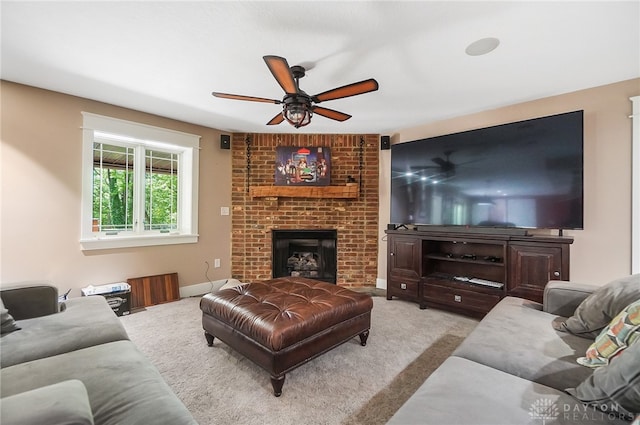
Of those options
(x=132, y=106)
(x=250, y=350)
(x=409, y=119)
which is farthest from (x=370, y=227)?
(x=132, y=106)

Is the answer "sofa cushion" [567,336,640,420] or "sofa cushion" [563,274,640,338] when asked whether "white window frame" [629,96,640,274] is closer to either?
"sofa cushion" [563,274,640,338]

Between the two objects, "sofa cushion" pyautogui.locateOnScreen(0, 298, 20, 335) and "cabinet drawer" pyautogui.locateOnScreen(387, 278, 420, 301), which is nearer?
"sofa cushion" pyautogui.locateOnScreen(0, 298, 20, 335)

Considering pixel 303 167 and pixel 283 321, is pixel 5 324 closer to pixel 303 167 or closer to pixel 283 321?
pixel 283 321

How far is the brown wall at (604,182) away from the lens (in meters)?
2.36

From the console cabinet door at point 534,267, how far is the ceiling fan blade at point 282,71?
2.49 metres

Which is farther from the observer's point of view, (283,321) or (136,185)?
(136,185)

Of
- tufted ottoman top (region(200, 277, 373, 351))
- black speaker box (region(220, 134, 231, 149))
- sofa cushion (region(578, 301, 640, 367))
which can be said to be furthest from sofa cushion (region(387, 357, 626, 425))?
black speaker box (region(220, 134, 231, 149))

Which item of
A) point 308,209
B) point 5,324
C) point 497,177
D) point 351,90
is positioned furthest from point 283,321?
point 497,177

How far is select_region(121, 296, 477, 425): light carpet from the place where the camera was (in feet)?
4.87

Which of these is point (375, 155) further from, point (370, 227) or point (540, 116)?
point (540, 116)

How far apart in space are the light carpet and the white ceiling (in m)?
2.29

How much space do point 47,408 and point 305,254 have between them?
369 centimetres

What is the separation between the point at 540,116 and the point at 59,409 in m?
3.88

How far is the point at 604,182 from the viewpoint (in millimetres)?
2449
